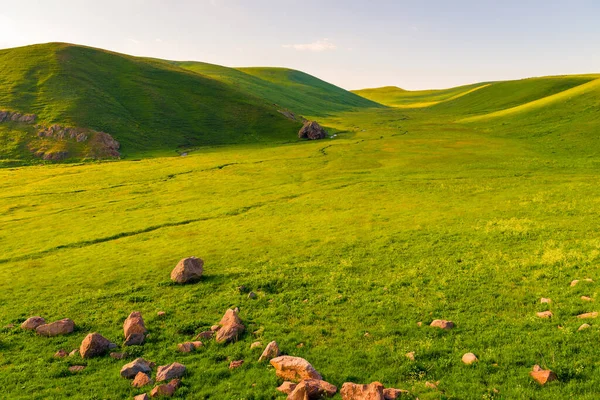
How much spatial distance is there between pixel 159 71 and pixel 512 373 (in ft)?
598

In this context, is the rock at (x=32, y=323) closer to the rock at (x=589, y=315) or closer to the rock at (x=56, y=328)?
the rock at (x=56, y=328)

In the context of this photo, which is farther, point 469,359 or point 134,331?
point 134,331

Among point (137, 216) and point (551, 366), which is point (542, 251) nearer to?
point (551, 366)

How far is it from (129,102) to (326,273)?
12956 cm

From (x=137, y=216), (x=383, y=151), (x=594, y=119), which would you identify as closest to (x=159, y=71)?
(x=383, y=151)

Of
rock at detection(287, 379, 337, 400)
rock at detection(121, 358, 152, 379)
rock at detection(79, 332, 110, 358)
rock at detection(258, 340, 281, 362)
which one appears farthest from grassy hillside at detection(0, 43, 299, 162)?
rock at detection(287, 379, 337, 400)

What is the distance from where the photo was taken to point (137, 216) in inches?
1746

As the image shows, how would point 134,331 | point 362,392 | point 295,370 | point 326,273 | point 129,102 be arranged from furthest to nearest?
point 129,102
point 326,273
point 134,331
point 295,370
point 362,392

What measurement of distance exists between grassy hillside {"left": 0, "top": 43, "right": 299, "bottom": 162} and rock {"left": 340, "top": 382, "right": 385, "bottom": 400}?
9789cm

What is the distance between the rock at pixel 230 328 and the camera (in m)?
17.6

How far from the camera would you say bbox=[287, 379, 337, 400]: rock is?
12.7 m

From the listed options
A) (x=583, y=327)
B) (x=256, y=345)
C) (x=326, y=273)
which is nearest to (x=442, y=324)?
(x=583, y=327)

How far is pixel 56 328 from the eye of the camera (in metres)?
19.2

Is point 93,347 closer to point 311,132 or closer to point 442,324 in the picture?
point 442,324
